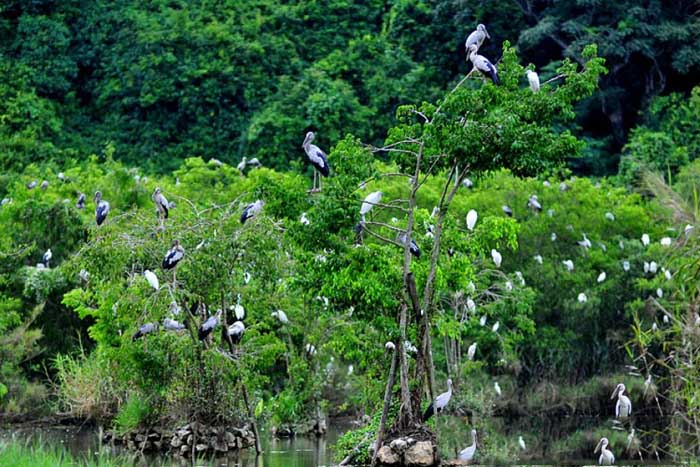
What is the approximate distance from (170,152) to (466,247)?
857 inches

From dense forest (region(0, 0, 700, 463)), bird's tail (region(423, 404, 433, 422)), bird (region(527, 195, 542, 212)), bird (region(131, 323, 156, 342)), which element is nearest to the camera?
dense forest (region(0, 0, 700, 463))

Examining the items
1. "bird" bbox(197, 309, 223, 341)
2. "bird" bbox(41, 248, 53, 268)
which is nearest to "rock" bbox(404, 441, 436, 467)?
"bird" bbox(197, 309, 223, 341)

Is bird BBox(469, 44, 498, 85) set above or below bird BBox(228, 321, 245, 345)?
above

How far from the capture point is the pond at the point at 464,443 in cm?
1650

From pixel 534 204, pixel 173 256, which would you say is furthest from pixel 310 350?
pixel 534 204

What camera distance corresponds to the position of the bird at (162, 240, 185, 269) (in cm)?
1566

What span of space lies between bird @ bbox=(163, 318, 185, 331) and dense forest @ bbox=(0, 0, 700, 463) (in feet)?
0.28

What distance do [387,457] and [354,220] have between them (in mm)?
2672

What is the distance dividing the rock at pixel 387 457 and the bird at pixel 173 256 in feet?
11.7

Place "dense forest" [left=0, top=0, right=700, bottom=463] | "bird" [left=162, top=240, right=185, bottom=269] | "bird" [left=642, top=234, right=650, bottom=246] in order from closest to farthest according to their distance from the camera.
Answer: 1. "dense forest" [left=0, top=0, right=700, bottom=463]
2. "bird" [left=162, top=240, right=185, bottom=269]
3. "bird" [left=642, top=234, right=650, bottom=246]

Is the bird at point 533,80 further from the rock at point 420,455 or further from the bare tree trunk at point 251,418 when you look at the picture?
the bare tree trunk at point 251,418

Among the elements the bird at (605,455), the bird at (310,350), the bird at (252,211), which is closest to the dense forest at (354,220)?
the bird at (252,211)

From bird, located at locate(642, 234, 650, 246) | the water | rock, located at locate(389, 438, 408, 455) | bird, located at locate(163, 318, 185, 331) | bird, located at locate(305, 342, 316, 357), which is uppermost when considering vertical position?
bird, located at locate(642, 234, 650, 246)

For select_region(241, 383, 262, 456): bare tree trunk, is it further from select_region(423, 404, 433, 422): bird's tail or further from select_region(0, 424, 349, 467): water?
select_region(423, 404, 433, 422): bird's tail
